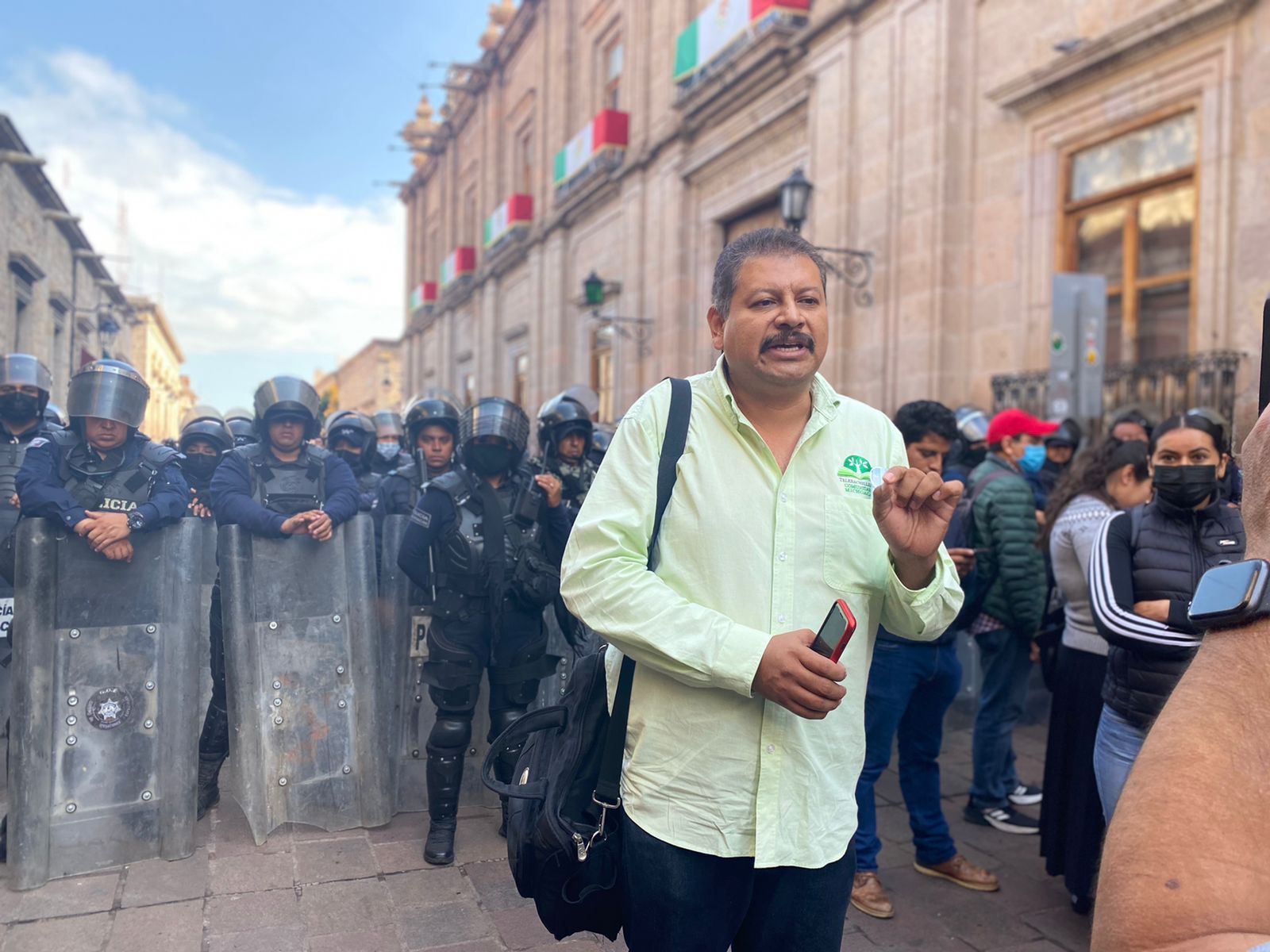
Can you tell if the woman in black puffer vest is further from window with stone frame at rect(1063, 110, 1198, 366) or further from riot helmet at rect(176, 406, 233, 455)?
window with stone frame at rect(1063, 110, 1198, 366)

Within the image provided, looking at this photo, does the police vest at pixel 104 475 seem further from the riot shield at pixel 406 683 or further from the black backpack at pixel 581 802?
the black backpack at pixel 581 802

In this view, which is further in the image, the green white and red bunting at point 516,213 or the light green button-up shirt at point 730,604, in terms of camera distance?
the green white and red bunting at point 516,213

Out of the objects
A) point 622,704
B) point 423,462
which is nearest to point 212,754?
point 423,462

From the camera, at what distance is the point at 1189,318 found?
787 cm

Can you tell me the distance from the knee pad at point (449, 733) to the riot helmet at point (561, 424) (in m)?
1.94

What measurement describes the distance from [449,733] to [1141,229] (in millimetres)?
7595

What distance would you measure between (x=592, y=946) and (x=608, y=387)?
16.0m

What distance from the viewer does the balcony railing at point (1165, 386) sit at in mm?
7289

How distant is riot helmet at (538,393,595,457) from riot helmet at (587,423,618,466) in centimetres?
17

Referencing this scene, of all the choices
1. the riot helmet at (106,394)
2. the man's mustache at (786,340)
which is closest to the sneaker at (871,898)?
the man's mustache at (786,340)

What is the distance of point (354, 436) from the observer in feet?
22.7

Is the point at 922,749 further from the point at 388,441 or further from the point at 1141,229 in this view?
the point at 388,441

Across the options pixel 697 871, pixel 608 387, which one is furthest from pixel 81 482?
pixel 608 387

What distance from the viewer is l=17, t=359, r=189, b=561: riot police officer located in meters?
3.72
